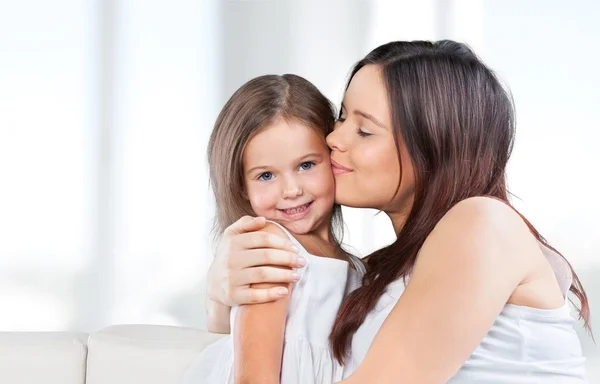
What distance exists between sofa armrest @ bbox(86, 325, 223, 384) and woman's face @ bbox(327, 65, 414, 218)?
1.99 ft

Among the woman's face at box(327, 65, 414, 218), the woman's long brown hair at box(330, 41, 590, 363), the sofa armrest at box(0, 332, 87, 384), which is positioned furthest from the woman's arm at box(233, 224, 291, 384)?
the sofa armrest at box(0, 332, 87, 384)

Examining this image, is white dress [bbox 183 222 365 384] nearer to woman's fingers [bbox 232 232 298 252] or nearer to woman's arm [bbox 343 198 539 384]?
woman's fingers [bbox 232 232 298 252]

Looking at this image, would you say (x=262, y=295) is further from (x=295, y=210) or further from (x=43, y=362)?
(x=43, y=362)

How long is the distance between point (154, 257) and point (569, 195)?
61.0 inches

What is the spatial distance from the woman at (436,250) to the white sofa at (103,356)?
43 cm

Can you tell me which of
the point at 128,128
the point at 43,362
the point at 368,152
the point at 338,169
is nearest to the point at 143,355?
the point at 43,362

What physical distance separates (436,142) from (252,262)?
35 centimetres

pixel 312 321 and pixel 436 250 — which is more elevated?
pixel 436 250

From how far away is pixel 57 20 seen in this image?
3246 millimetres

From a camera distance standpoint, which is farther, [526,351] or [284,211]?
[284,211]

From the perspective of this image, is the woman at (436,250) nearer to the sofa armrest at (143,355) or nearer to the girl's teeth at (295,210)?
the girl's teeth at (295,210)

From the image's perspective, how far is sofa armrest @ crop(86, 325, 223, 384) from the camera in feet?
6.23

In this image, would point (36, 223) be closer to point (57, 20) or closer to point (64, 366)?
point (57, 20)

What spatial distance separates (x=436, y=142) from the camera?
4.52 feet
